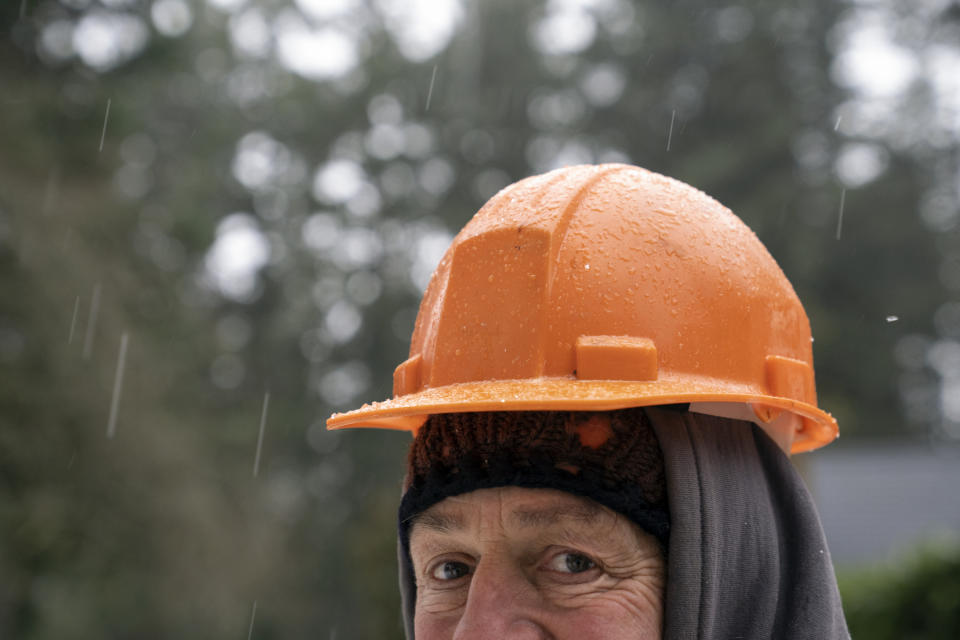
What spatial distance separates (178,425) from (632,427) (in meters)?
15.9

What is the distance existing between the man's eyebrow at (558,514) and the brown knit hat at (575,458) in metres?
0.03

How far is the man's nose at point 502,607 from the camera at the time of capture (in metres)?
1.92

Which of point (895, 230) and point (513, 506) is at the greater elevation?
point (895, 230)

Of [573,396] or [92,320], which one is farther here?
[92,320]

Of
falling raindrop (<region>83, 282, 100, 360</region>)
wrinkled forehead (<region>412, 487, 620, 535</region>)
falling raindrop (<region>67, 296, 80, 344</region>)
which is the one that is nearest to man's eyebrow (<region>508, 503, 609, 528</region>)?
wrinkled forehead (<region>412, 487, 620, 535</region>)

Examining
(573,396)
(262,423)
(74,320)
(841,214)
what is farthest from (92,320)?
(841,214)

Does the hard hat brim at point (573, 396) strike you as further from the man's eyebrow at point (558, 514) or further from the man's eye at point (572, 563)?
the man's eye at point (572, 563)

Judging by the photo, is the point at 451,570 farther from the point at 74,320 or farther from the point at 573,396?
the point at 74,320

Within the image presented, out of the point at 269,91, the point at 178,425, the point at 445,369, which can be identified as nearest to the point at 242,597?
the point at 178,425

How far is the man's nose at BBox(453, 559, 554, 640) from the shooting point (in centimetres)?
192

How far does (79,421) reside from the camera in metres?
13.0

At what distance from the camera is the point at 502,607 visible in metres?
1.95

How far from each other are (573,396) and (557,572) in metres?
0.41

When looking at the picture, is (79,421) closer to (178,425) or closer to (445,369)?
(178,425)
